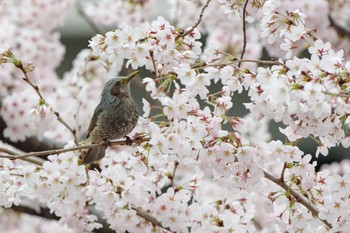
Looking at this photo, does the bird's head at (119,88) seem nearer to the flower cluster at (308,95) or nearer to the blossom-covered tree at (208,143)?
the blossom-covered tree at (208,143)

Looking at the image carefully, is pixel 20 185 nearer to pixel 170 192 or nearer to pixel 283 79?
pixel 170 192

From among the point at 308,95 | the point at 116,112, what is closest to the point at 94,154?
the point at 116,112

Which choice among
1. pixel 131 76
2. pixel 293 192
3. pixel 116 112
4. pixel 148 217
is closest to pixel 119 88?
pixel 116 112

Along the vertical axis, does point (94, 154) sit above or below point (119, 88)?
below

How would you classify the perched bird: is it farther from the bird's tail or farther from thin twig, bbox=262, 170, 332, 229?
thin twig, bbox=262, 170, 332, 229

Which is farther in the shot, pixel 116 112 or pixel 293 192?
pixel 116 112

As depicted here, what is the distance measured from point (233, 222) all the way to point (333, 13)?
10.5ft

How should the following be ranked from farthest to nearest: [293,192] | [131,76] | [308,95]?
[131,76] → [293,192] → [308,95]

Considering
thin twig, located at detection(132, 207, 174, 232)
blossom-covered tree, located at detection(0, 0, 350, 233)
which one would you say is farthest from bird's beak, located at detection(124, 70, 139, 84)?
thin twig, located at detection(132, 207, 174, 232)

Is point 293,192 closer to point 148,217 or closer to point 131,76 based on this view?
point 148,217

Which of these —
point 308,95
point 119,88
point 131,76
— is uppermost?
point 119,88

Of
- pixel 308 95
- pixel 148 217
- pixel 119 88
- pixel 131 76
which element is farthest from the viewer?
pixel 119 88

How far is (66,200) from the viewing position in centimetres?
276

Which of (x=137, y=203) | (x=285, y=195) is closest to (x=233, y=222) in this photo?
(x=285, y=195)
